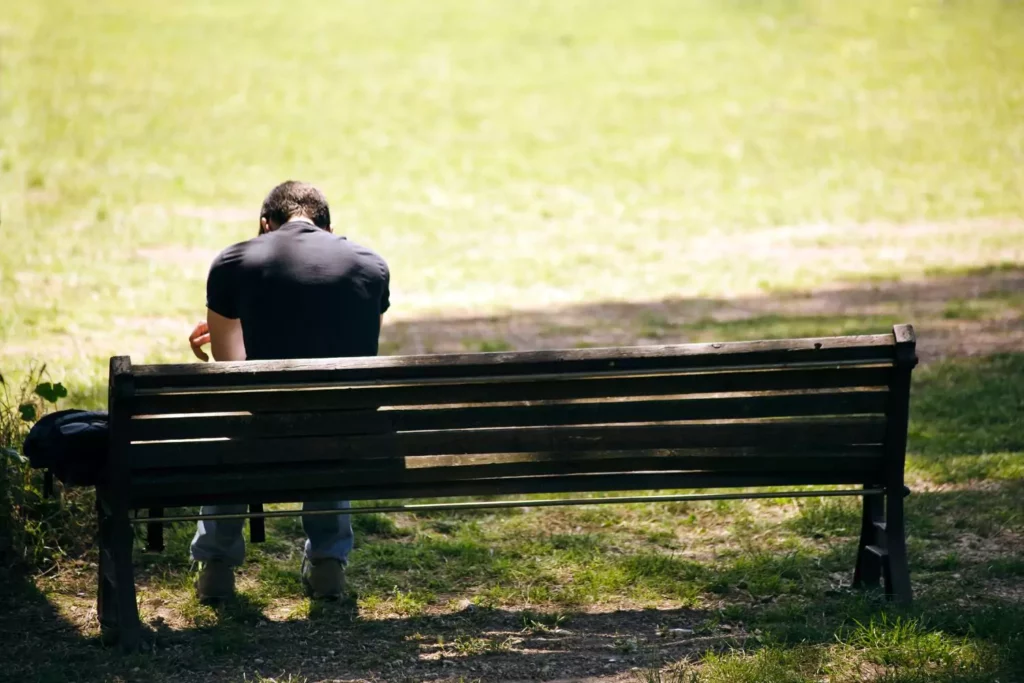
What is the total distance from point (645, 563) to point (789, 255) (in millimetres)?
9434

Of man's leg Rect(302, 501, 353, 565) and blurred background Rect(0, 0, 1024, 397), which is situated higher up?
blurred background Rect(0, 0, 1024, 397)

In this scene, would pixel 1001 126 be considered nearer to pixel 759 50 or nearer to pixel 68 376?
pixel 759 50

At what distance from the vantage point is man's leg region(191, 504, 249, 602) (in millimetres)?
5066

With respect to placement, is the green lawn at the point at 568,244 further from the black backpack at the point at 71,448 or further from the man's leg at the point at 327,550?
the black backpack at the point at 71,448

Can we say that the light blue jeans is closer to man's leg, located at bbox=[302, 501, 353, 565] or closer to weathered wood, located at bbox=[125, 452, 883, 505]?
man's leg, located at bbox=[302, 501, 353, 565]

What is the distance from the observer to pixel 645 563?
556cm

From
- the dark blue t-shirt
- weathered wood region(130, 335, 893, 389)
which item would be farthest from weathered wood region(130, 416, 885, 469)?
the dark blue t-shirt

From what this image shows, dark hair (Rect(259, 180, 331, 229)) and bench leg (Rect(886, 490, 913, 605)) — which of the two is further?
dark hair (Rect(259, 180, 331, 229))

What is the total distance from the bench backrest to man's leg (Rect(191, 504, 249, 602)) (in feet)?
2.08

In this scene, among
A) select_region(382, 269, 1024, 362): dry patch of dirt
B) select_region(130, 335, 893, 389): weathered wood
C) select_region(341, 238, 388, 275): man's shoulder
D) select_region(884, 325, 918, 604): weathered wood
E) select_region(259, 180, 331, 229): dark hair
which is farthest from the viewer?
select_region(382, 269, 1024, 362): dry patch of dirt

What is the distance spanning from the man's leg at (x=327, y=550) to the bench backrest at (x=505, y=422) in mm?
606

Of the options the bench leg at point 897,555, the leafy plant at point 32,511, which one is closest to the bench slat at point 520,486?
the bench leg at point 897,555

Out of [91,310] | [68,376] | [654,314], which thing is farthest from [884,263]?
[68,376]

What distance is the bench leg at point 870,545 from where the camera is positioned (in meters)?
4.91
